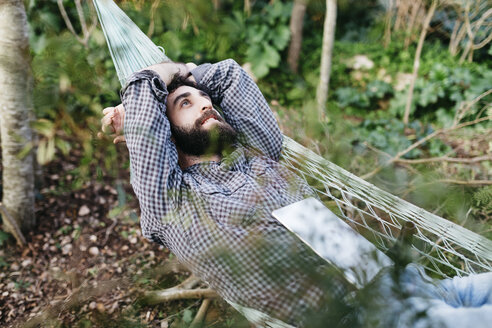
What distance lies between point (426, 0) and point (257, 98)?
2557 mm

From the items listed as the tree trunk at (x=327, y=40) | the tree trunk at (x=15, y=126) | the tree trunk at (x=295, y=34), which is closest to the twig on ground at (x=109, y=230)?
the tree trunk at (x=15, y=126)

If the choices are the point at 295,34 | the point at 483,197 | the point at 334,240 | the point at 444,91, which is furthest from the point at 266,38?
the point at 483,197

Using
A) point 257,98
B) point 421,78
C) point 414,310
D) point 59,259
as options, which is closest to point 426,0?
point 421,78

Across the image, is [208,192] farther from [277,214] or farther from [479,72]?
[479,72]

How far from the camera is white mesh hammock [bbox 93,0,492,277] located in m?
1.20

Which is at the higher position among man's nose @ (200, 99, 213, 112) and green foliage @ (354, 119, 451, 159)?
man's nose @ (200, 99, 213, 112)

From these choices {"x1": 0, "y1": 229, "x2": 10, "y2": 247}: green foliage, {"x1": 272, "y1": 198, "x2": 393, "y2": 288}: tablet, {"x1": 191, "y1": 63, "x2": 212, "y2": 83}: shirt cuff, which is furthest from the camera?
{"x1": 0, "y1": 229, "x2": 10, "y2": 247}: green foliage

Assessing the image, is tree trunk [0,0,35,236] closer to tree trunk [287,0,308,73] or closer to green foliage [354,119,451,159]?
green foliage [354,119,451,159]

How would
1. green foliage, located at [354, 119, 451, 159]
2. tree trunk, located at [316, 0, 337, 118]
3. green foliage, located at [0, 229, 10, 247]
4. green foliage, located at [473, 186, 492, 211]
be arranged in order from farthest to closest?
1. green foliage, located at [354, 119, 451, 159]
2. tree trunk, located at [316, 0, 337, 118]
3. green foliage, located at [0, 229, 10, 247]
4. green foliage, located at [473, 186, 492, 211]

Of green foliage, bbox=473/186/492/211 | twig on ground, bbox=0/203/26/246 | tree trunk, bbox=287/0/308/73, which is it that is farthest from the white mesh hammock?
tree trunk, bbox=287/0/308/73

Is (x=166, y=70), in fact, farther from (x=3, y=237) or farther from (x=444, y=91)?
(x=444, y=91)

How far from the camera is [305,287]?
53 cm

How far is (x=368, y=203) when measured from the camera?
54.5 inches

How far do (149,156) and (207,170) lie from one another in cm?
25
